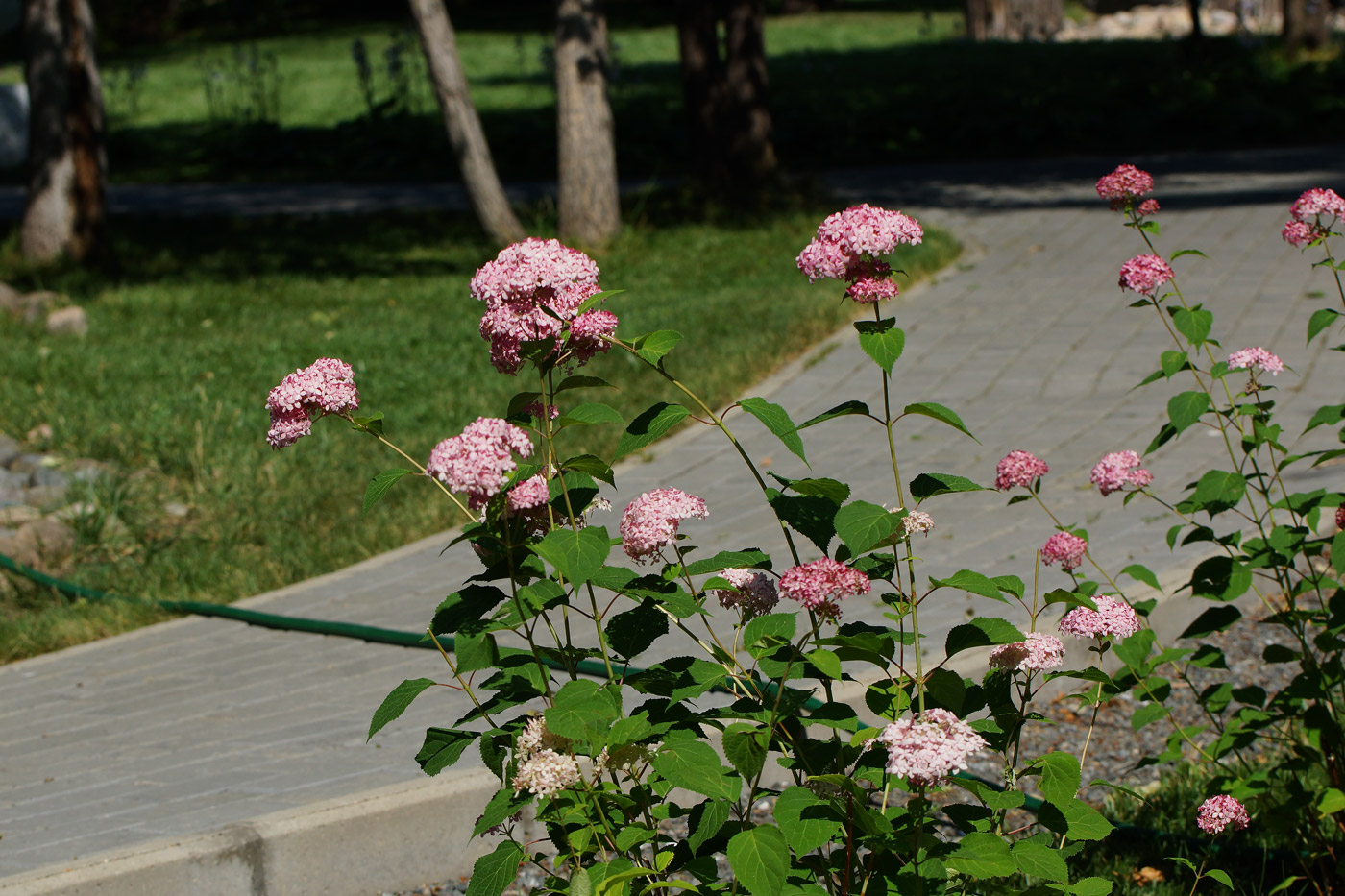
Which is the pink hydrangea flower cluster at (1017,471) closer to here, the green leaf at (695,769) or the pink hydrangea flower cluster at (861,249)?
the pink hydrangea flower cluster at (861,249)

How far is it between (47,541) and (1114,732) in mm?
4580

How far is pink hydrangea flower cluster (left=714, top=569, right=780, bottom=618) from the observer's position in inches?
83.1

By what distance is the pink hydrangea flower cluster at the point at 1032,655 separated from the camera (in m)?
2.10

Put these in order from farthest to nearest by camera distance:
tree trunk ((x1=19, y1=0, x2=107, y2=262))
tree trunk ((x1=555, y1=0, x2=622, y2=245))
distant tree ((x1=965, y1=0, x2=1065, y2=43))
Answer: distant tree ((x1=965, y1=0, x2=1065, y2=43)), tree trunk ((x1=555, y1=0, x2=622, y2=245)), tree trunk ((x1=19, y1=0, x2=107, y2=262))

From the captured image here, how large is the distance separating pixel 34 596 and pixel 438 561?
169 centimetres

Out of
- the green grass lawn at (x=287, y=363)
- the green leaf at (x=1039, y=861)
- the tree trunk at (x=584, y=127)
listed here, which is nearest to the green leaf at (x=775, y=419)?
the green leaf at (x=1039, y=861)

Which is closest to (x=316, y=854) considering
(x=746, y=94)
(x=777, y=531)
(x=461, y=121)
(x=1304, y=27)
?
(x=777, y=531)

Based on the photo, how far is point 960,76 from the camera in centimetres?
2158

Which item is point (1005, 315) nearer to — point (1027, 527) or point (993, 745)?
point (1027, 527)

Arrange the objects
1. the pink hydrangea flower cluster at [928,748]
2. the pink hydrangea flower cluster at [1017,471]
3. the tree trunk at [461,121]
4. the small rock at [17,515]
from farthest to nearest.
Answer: the tree trunk at [461,121]
the small rock at [17,515]
the pink hydrangea flower cluster at [1017,471]
the pink hydrangea flower cluster at [928,748]

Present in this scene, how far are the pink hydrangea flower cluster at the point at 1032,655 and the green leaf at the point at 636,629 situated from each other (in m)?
0.54

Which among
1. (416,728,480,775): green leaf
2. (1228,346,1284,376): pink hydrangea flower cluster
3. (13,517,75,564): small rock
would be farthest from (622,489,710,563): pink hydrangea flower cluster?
(13,517,75,564): small rock

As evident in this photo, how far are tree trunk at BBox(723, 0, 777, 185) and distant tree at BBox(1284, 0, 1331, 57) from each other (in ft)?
31.6

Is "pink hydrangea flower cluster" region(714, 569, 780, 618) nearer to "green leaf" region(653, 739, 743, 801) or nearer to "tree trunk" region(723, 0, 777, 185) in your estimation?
"green leaf" region(653, 739, 743, 801)
